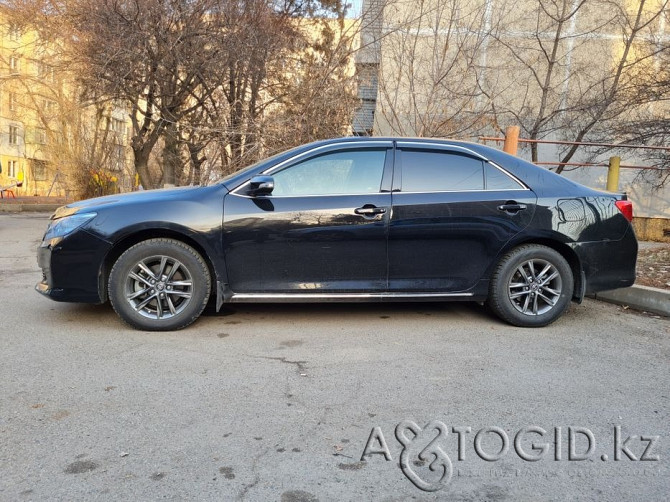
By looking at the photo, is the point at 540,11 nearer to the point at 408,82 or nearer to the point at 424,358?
the point at 408,82

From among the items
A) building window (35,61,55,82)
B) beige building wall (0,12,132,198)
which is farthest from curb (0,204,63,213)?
building window (35,61,55,82)

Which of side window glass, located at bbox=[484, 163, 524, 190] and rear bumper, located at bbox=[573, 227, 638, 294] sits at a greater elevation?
side window glass, located at bbox=[484, 163, 524, 190]

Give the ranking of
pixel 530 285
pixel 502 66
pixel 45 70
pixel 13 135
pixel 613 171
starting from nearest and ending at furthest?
pixel 530 285 < pixel 613 171 < pixel 502 66 < pixel 45 70 < pixel 13 135

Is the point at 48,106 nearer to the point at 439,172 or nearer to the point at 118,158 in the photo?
the point at 118,158

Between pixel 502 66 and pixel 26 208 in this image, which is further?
A: pixel 26 208

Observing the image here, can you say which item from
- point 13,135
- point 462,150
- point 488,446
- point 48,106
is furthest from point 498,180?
point 13,135

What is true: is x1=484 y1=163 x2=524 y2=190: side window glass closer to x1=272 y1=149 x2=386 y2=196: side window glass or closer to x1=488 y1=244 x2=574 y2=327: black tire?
x1=488 y1=244 x2=574 y2=327: black tire

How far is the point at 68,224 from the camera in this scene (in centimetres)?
448

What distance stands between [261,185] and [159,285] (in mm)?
1202

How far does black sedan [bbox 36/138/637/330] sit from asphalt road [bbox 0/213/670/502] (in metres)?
0.34

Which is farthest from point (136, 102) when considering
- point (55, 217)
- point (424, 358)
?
point (424, 358)

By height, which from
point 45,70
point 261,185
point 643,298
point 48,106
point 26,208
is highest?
point 48,106

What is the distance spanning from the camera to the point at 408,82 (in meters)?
10.8

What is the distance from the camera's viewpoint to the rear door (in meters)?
4.67
